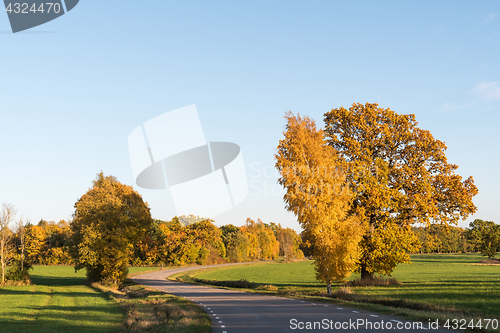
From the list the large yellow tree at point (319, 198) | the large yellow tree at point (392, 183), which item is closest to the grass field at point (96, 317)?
the large yellow tree at point (319, 198)

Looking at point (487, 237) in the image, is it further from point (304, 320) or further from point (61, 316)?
point (61, 316)

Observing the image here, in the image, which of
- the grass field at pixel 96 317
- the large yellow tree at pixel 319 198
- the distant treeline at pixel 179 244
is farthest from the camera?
the distant treeline at pixel 179 244

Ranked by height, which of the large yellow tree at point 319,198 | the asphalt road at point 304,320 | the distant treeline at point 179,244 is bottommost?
the distant treeline at point 179,244

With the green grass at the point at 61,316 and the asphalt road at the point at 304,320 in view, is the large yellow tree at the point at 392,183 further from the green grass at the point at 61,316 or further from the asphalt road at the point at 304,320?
the green grass at the point at 61,316

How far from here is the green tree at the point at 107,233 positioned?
1566 inches

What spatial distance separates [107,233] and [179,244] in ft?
174

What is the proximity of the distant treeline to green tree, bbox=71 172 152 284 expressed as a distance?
3638 cm

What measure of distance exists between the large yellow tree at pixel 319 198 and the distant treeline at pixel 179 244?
206 ft

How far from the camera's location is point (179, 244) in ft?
304

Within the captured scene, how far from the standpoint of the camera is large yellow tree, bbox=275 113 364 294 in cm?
2433

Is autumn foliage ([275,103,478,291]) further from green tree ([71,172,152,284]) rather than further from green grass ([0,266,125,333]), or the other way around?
green tree ([71,172,152,284])

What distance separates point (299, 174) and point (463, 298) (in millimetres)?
13121

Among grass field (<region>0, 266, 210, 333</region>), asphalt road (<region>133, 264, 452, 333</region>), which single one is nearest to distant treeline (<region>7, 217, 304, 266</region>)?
grass field (<region>0, 266, 210, 333</region>)

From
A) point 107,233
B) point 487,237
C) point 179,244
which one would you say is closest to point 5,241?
point 107,233
